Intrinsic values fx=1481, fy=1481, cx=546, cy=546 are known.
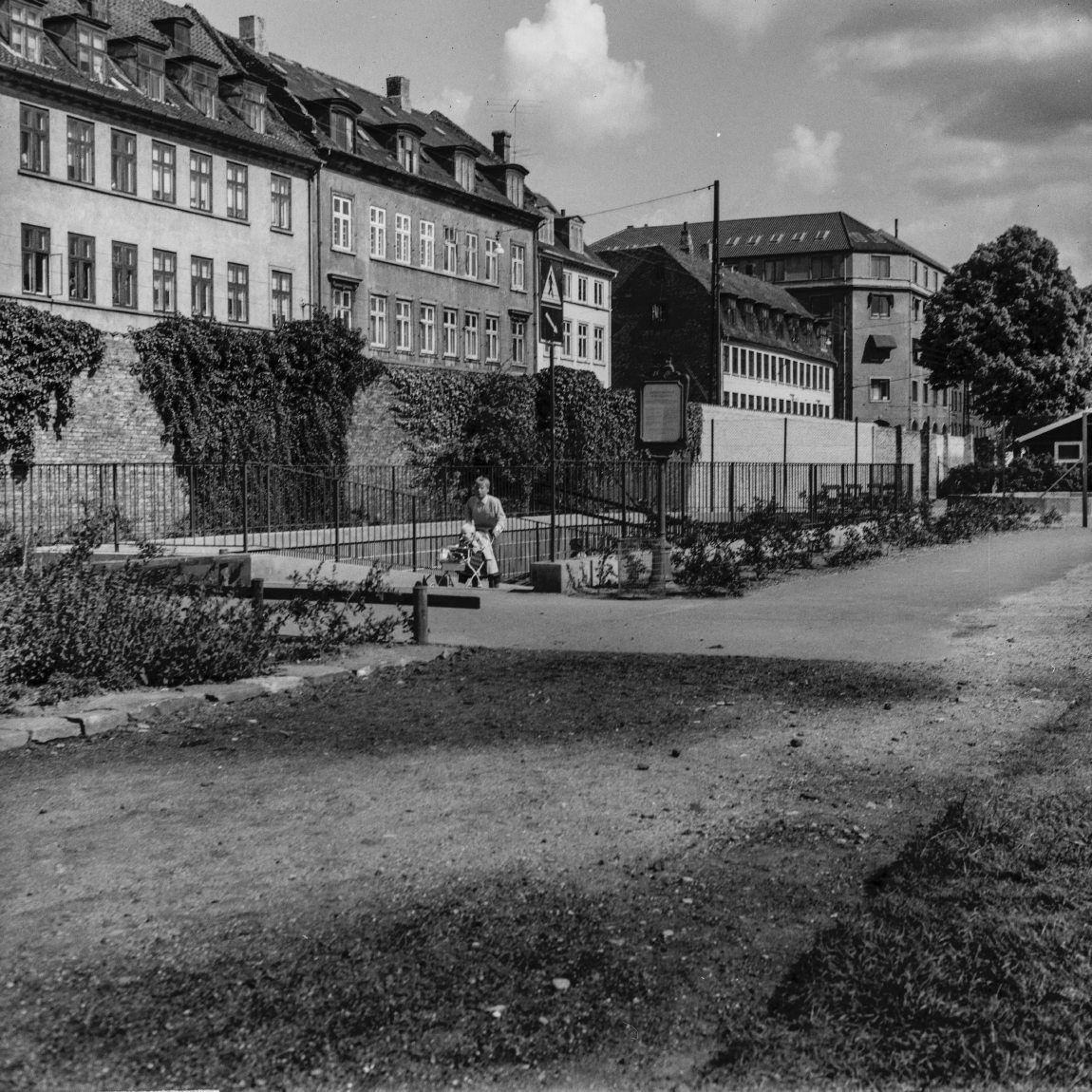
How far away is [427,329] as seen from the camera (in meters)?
53.0

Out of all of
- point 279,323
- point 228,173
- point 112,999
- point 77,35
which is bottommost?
point 112,999

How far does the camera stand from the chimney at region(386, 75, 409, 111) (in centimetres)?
5934

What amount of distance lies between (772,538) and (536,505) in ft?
18.8

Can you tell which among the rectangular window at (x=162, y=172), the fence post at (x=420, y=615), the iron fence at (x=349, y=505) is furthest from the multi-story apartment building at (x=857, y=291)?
the fence post at (x=420, y=615)

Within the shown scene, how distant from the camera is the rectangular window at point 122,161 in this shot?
39.5 m

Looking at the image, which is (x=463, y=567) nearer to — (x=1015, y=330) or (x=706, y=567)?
(x=706, y=567)

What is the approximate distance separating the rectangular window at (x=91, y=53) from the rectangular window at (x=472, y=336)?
18.3 metres

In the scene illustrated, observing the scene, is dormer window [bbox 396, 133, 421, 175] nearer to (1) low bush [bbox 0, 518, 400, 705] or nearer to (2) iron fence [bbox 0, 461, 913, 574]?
(2) iron fence [bbox 0, 461, 913, 574]

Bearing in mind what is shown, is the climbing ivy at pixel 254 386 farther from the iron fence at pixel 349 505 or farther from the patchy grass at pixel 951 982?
the patchy grass at pixel 951 982

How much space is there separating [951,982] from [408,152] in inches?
2015

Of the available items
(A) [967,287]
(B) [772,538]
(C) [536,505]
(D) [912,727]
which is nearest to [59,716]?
(D) [912,727]

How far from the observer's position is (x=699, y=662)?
1146 cm

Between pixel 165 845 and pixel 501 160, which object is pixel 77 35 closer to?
pixel 501 160

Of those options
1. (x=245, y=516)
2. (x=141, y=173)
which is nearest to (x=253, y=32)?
(x=141, y=173)
